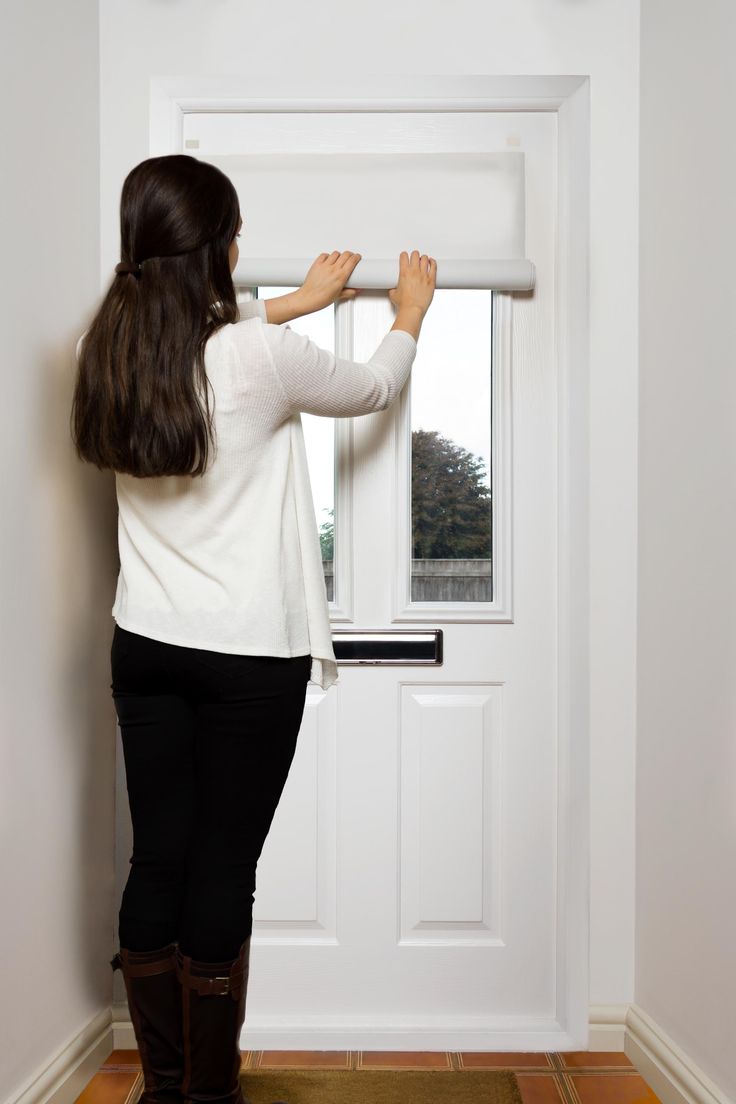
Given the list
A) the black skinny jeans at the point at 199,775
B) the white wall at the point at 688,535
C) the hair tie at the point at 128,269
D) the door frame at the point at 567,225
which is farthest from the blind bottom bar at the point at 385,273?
the black skinny jeans at the point at 199,775

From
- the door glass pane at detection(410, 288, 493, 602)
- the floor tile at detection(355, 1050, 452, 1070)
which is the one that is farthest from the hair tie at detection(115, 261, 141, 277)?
the floor tile at detection(355, 1050, 452, 1070)

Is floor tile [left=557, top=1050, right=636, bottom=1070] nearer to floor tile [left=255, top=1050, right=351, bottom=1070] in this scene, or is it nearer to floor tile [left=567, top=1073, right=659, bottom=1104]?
floor tile [left=567, top=1073, right=659, bottom=1104]

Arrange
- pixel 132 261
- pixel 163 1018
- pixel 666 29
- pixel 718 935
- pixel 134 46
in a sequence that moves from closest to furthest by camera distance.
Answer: pixel 132 261 → pixel 163 1018 → pixel 718 935 → pixel 666 29 → pixel 134 46

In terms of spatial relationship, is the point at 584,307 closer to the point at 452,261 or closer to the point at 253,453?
the point at 452,261

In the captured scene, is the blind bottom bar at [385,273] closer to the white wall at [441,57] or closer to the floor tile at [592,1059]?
the white wall at [441,57]

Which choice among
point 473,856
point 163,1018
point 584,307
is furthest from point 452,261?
point 163,1018

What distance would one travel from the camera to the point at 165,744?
4.17 ft

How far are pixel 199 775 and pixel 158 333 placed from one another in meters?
0.60

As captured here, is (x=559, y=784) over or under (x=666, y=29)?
under

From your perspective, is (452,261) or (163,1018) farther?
(452,261)

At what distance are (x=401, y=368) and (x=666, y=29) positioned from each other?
2.84ft

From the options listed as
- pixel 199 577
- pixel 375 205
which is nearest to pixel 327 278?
pixel 375 205

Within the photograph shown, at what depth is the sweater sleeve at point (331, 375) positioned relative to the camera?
1.19 metres

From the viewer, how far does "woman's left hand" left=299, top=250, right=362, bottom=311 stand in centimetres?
156
